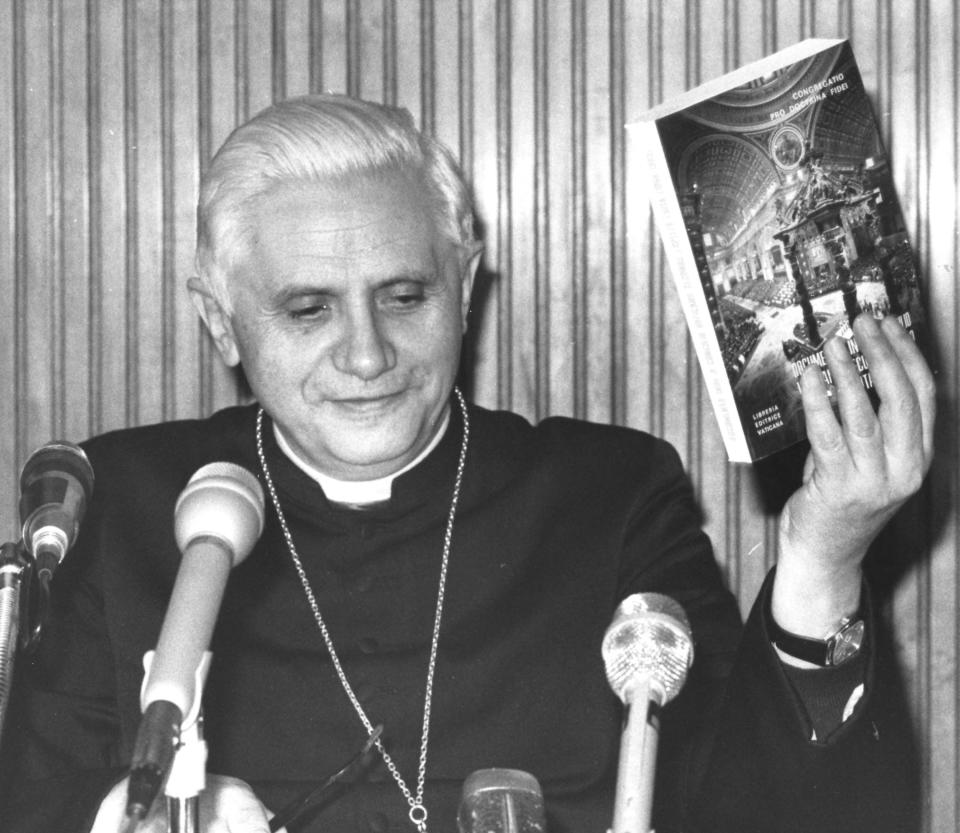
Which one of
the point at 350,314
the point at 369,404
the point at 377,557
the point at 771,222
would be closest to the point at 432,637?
the point at 377,557

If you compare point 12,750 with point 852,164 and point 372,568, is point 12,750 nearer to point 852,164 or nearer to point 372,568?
point 372,568

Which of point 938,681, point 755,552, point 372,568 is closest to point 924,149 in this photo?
point 755,552

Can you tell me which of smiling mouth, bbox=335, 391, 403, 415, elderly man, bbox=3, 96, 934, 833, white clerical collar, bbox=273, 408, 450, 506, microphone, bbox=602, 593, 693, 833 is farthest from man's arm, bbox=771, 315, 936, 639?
white clerical collar, bbox=273, 408, 450, 506

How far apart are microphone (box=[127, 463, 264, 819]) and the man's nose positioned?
62 cm

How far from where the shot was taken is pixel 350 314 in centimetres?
206

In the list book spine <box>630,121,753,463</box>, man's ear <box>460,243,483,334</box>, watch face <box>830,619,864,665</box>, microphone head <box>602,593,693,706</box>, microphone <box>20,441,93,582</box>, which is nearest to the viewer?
microphone head <box>602,593,693,706</box>

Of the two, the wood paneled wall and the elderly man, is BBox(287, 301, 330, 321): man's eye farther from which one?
the wood paneled wall

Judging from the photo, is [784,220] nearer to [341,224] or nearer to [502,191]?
[341,224]

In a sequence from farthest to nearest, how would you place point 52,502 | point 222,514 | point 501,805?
1. point 52,502
2. point 222,514
3. point 501,805

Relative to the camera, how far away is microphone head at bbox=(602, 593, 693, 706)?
3.86 ft

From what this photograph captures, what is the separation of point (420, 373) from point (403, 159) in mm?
326

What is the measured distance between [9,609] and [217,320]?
951mm

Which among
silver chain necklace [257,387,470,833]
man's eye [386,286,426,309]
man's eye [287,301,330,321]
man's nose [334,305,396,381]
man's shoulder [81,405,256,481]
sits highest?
man's eye [386,286,426,309]

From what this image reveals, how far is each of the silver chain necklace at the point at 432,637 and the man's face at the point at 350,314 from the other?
20cm
